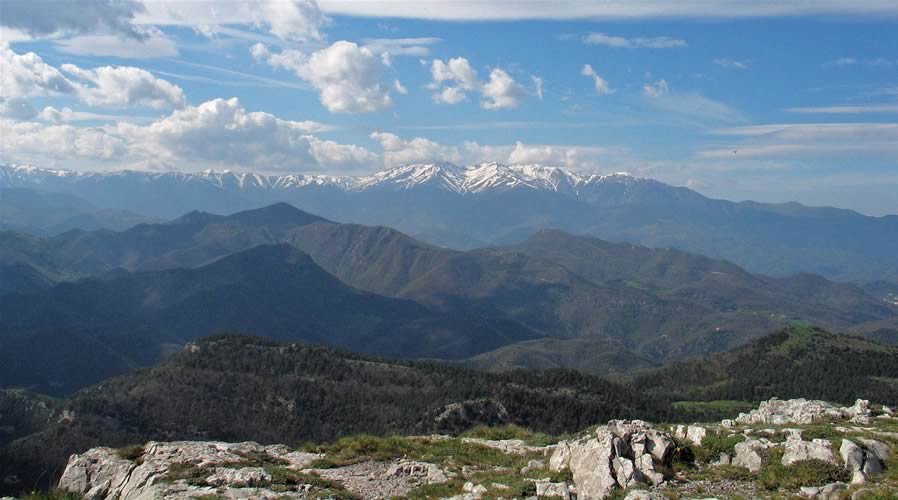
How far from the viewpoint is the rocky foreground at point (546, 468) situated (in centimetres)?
2234

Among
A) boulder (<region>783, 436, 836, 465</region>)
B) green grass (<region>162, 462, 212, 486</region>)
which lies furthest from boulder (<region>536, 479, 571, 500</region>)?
green grass (<region>162, 462, 212, 486</region>)

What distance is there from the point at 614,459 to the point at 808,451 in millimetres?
6966

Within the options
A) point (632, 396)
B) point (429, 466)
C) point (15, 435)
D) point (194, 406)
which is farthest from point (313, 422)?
point (429, 466)

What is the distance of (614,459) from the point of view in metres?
23.5

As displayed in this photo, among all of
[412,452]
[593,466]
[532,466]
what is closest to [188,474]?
[412,452]

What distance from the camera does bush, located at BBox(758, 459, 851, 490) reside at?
2197cm

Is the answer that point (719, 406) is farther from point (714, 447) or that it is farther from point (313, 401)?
point (714, 447)

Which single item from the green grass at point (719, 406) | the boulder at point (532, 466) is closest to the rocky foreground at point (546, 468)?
the boulder at point (532, 466)

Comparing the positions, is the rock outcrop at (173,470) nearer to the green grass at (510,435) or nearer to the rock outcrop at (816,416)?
the green grass at (510,435)

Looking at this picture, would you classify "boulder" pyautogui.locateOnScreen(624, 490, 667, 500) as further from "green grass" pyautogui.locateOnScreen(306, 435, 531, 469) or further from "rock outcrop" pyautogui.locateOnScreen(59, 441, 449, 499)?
"rock outcrop" pyautogui.locateOnScreen(59, 441, 449, 499)

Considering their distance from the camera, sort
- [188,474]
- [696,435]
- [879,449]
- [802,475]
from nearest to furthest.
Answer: [802,475] → [879,449] → [188,474] → [696,435]

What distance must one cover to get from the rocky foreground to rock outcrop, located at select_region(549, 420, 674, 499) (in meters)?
0.05

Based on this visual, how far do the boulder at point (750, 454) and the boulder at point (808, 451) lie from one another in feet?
2.83

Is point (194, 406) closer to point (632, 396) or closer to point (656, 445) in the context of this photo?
point (632, 396)
